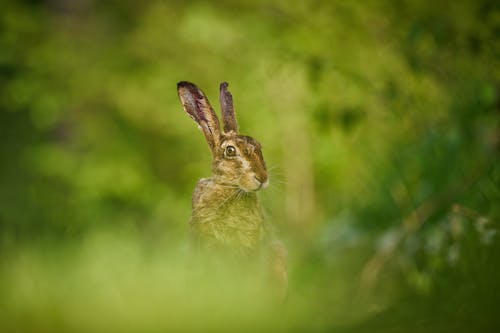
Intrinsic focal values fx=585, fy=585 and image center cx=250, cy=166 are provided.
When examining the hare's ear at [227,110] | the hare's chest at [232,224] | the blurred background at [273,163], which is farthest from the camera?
the hare's ear at [227,110]

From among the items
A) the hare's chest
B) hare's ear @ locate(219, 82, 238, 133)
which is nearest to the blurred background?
the hare's chest

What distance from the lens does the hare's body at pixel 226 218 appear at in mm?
1199

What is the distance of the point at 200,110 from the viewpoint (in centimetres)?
128

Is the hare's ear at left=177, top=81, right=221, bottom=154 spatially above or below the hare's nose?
above

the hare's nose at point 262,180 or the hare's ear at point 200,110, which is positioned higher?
the hare's ear at point 200,110

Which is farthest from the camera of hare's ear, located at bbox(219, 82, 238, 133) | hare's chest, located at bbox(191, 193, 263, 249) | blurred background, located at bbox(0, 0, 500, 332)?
hare's ear, located at bbox(219, 82, 238, 133)

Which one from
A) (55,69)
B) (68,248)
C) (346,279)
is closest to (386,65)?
(346,279)

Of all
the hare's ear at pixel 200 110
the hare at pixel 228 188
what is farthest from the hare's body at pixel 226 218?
the hare's ear at pixel 200 110

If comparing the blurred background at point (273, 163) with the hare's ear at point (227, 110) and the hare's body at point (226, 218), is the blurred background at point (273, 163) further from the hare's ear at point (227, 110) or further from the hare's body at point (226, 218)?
the hare's ear at point (227, 110)

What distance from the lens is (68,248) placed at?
0.74 metres

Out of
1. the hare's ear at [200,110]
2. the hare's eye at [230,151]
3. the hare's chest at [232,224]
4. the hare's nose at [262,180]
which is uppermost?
the hare's ear at [200,110]

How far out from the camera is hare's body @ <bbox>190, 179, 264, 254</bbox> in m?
1.20

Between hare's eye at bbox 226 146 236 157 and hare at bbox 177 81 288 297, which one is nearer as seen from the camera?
hare at bbox 177 81 288 297

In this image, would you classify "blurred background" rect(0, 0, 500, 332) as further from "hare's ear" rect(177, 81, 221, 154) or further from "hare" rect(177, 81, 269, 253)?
"hare's ear" rect(177, 81, 221, 154)
